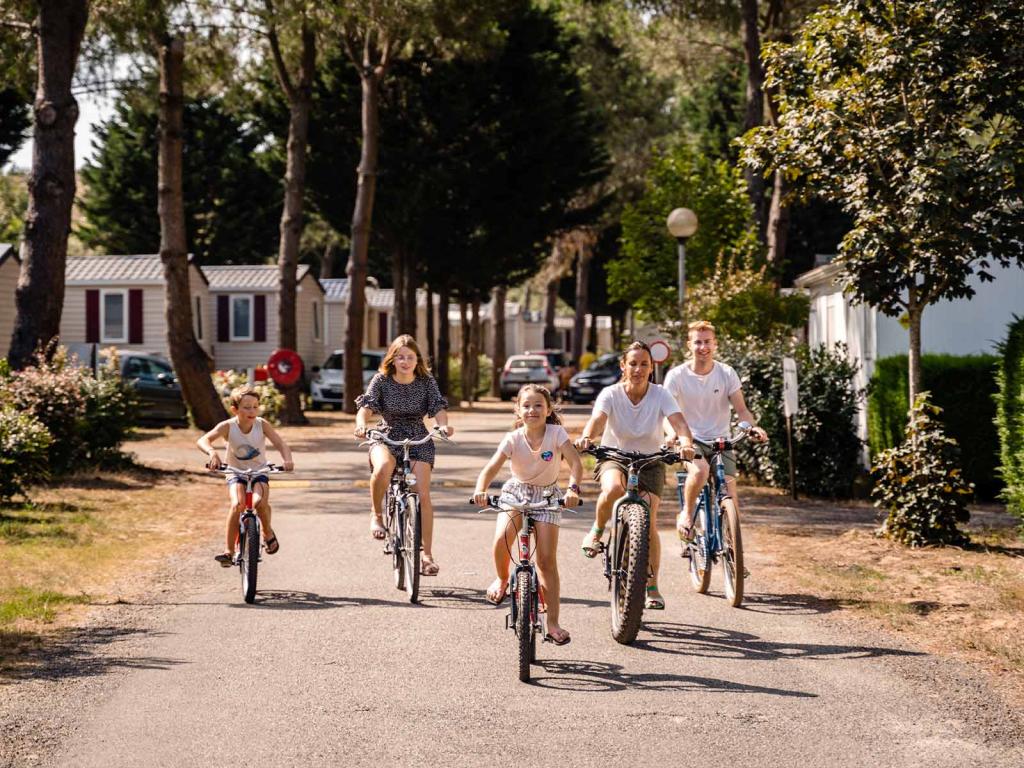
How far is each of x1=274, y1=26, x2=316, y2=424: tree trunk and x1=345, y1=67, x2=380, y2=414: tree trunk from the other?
243 cm

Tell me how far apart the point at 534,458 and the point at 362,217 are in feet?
89.9

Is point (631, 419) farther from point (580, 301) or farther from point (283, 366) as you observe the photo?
point (580, 301)

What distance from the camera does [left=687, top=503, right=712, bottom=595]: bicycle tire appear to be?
930 centimetres

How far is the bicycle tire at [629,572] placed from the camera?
749 centimetres

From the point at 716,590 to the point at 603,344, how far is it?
11858cm

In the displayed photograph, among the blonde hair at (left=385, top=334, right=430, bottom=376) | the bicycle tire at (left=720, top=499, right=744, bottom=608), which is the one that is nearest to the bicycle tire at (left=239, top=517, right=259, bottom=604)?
the blonde hair at (left=385, top=334, right=430, bottom=376)

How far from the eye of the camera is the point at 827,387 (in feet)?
50.4

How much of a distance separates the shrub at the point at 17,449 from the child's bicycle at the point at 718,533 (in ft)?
23.6

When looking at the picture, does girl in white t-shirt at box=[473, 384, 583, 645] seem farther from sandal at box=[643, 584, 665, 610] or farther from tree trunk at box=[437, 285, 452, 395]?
tree trunk at box=[437, 285, 452, 395]

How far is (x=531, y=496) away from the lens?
24.0 feet

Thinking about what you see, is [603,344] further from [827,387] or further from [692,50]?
[827,387]

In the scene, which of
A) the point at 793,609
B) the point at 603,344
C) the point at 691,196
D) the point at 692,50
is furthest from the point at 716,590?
the point at 603,344

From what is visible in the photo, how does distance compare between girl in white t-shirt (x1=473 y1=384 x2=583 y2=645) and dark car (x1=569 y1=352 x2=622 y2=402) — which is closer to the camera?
girl in white t-shirt (x1=473 y1=384 x2=583 y2=645)

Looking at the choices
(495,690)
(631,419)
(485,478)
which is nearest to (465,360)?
(631,419)
